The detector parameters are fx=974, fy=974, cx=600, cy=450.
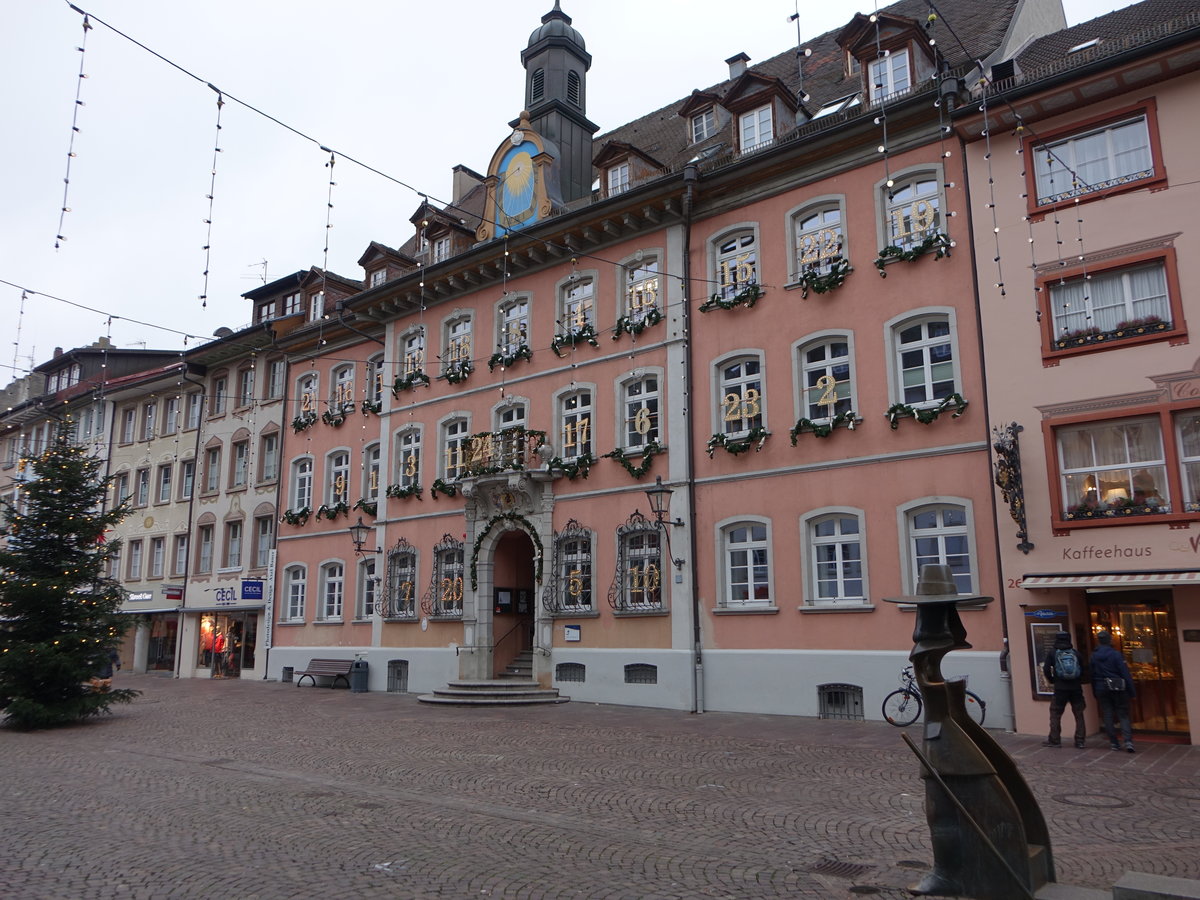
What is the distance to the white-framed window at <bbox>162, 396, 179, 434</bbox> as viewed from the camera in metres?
35.6

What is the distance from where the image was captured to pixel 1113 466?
1456 cm

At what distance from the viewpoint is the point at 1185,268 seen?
14.3 metres

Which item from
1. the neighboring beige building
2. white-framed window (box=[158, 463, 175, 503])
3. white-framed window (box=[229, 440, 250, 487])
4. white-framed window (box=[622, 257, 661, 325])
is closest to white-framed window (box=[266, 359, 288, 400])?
white-framed window (box=[229, 440, 250, 487])

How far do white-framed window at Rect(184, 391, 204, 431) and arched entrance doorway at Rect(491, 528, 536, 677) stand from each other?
15636mm

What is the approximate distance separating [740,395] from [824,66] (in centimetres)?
964

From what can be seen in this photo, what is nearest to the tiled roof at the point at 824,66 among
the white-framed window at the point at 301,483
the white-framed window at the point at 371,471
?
the white-framed window at the point at 371,471

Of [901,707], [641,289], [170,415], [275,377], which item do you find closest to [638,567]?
[641,289]

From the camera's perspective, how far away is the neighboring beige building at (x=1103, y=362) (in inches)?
552

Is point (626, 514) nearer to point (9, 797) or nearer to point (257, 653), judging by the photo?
point (9, 797)

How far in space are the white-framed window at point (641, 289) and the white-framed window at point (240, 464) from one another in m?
16.3

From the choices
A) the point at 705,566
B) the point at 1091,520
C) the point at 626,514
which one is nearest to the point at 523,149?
the point at 626,514

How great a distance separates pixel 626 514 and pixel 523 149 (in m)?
10.4

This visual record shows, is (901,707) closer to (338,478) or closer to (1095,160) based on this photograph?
(1095,160)

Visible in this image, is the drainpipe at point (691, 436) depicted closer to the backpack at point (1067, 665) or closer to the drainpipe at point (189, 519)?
the backpack at point (1067, 665)
